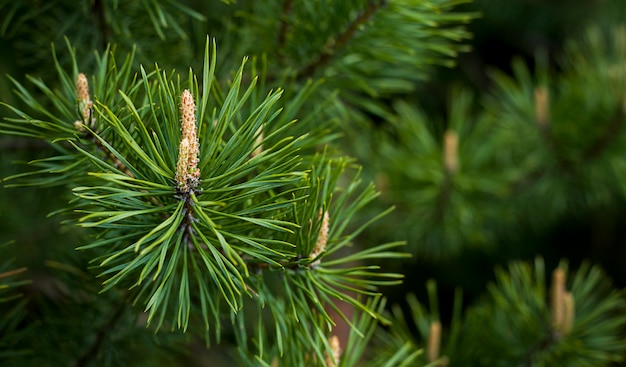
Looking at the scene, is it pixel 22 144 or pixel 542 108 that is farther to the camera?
pixel 542 108

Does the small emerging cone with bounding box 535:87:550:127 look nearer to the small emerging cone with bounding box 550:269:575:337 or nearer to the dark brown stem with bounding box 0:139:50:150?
the small emerging cone with bounding box 550:269:575:337

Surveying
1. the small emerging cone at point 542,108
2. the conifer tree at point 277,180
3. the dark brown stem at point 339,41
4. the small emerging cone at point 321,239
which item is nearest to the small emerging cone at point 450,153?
the conifer tree at point 277,180

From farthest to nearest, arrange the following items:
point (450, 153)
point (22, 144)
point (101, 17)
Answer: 1. point (450, 153)
2. point (22, 144)
3. point (101, 17)

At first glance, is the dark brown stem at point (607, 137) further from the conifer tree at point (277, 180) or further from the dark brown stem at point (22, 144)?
the dark brown stem at point (22, 144)

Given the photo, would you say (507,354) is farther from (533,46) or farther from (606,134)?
(533,46)

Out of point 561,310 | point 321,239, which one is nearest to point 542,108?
point 561,310

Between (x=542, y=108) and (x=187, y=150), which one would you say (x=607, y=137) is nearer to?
(x=542, y=108)

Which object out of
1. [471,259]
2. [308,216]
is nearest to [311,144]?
[308,216]
